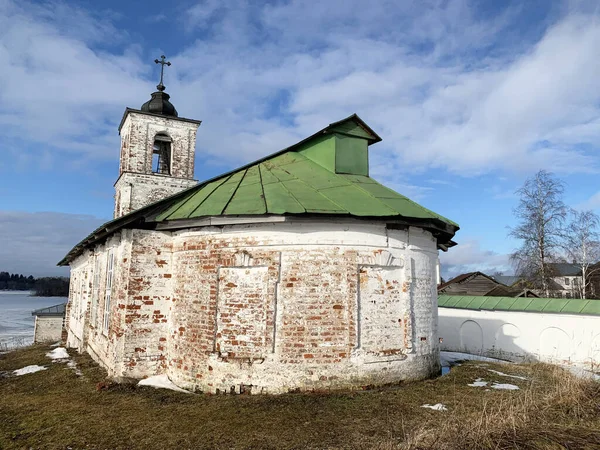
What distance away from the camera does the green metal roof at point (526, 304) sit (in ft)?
46.5

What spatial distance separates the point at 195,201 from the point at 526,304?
42.3ft

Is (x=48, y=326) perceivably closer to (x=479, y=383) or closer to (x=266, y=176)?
(x=266, y=176)

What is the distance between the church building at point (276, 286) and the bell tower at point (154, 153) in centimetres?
435

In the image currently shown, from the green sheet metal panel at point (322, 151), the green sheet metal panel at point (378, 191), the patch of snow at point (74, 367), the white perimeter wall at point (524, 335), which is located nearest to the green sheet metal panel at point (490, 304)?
the white perimeter wall at point (524, 335)

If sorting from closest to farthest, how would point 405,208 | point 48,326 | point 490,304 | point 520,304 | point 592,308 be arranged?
point 405,208 → point 592,308 → point 520,304 → point 490,304 → point 48,326

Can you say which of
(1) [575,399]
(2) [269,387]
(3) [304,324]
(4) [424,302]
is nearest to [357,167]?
(4) [424,302]

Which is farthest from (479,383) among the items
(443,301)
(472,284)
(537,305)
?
(472,284)

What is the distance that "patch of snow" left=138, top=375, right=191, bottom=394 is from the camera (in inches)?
316

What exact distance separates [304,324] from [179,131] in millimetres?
9672

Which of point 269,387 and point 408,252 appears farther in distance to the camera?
point 408,252

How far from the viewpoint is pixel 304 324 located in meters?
7.61

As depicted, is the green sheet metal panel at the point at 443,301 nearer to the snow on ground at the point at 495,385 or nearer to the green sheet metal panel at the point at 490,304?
the green sheet metal panel at the point at 490,304

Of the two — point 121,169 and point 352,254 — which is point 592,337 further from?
point 121,169

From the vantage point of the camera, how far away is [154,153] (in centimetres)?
1523
